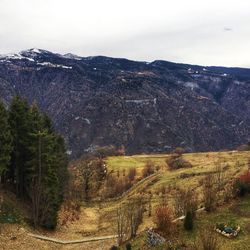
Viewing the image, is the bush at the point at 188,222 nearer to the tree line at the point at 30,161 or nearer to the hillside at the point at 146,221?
the hillside at the point at 146,221

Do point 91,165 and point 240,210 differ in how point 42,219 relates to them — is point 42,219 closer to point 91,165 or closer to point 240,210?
point 240,210

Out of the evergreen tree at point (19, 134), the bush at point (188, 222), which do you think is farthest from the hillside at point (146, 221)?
the evergreen tree at point (19, 134)

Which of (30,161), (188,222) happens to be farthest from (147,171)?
(188,222)

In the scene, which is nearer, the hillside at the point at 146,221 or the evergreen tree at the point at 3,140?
the hillside at the point at 146,221

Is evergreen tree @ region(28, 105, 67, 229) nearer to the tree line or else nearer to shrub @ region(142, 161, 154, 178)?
the tree line

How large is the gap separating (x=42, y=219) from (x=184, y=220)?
694 inches

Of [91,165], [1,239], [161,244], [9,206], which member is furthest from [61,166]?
[91,165]

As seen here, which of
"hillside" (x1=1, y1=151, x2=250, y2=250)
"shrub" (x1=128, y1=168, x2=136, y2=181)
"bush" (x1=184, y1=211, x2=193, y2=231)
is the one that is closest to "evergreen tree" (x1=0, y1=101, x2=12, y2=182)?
"hillside" (x1=1, y1=151, x2=250, y2=250)

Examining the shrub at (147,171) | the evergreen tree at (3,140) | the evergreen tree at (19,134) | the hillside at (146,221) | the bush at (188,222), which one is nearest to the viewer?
the bush at (188,222)

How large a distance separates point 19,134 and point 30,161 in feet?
13.3

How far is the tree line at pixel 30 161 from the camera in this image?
4466 cm

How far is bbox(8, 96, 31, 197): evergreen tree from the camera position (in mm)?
48656

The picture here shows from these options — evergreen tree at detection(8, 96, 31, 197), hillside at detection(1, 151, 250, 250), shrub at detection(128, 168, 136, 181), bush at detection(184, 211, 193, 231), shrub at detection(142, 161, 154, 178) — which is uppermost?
evergreen tree at detection(8, 96, 31, 197)

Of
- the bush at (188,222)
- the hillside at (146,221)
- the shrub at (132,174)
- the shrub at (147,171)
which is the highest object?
the bush at (188,222)
